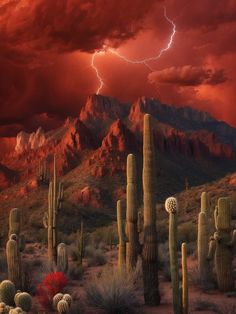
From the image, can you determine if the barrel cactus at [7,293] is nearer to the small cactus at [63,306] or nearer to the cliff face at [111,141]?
the small cactus at [63,306]

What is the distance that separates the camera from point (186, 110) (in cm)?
19362

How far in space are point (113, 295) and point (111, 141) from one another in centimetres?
8322

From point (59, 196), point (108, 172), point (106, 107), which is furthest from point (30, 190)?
point (106, 107)

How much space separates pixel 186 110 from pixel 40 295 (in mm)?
184859

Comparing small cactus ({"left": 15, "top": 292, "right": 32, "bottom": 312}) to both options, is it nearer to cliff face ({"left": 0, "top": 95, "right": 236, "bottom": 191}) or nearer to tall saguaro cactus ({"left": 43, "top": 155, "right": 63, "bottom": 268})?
tall saguaro cactus ({"left": 43, "top": 155, "right": 63, "bottom": 268})

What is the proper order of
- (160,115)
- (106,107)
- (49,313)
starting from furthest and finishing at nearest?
(160,115), (106,107), (49,313)

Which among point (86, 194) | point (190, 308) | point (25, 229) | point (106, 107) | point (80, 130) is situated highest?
point (106, 107)

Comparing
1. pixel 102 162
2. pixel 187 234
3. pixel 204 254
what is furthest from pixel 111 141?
pixel 204 254

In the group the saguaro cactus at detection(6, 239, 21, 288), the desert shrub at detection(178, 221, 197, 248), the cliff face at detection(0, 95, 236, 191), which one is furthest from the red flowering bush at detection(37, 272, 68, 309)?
the cliff face at detection(0, 95, 236, 191)

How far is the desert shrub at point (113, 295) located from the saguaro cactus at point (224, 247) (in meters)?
3.02

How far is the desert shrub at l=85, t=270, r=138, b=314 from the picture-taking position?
11.6 m

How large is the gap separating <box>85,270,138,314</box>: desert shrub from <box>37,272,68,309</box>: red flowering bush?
2.64 feet

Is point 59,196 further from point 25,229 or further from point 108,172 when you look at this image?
point 108,172

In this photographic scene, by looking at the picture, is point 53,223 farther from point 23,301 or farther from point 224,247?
point 23,301
